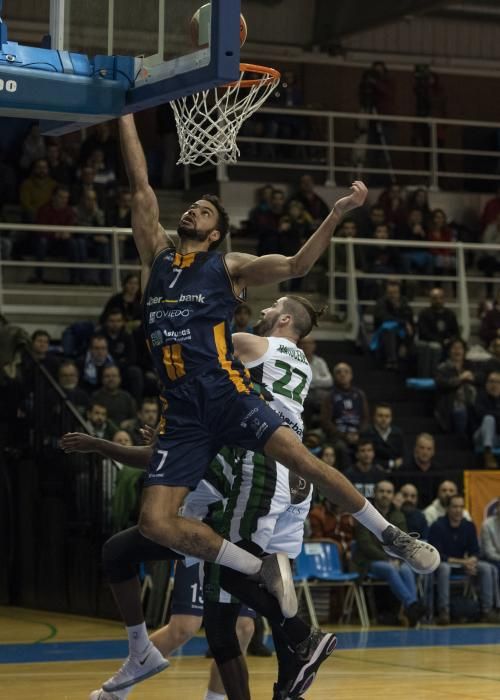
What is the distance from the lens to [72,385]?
17.5 metres

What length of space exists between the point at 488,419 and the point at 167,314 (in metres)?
11.2

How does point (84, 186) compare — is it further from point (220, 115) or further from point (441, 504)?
point (220, 115)

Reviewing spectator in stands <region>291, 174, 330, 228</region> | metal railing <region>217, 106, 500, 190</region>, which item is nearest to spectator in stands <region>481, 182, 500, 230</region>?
metal railing <region>217, 106, 500, 190</region>

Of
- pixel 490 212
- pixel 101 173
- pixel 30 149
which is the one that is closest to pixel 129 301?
pixel 101 173

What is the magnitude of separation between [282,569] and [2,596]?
1022 centimetres

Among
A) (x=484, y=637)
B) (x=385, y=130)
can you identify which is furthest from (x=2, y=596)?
(x=385, y=130)

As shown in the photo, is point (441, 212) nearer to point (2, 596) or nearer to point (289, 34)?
point (289, 34)

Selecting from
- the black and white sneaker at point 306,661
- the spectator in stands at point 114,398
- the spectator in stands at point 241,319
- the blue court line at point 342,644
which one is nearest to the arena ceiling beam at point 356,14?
the spectator in stands at point 241,319

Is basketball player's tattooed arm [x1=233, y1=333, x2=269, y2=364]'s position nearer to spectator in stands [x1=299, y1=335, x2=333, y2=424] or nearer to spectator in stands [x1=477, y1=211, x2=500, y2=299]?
spectator in stands [x1=299, y1=335, x2=333, y2=424]

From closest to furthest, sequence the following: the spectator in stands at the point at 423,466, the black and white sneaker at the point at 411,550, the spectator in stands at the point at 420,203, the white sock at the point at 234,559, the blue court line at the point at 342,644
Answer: the white sock at the point at 234,559 → the black and white sneaker at the point at 411,550 → the blue court line at the point at 342,644 → the spectator in stands at the point at 423,466 → the spectator in stands at the point at 420,203

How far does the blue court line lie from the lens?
1317 cm

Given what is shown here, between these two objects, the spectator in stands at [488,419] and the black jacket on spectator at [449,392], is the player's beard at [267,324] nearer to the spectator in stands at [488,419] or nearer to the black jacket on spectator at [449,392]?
the spectator in stands at [488,419]

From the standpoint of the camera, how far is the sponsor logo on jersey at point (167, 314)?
8430 mm

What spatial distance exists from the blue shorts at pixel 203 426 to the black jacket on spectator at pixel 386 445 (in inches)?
387
